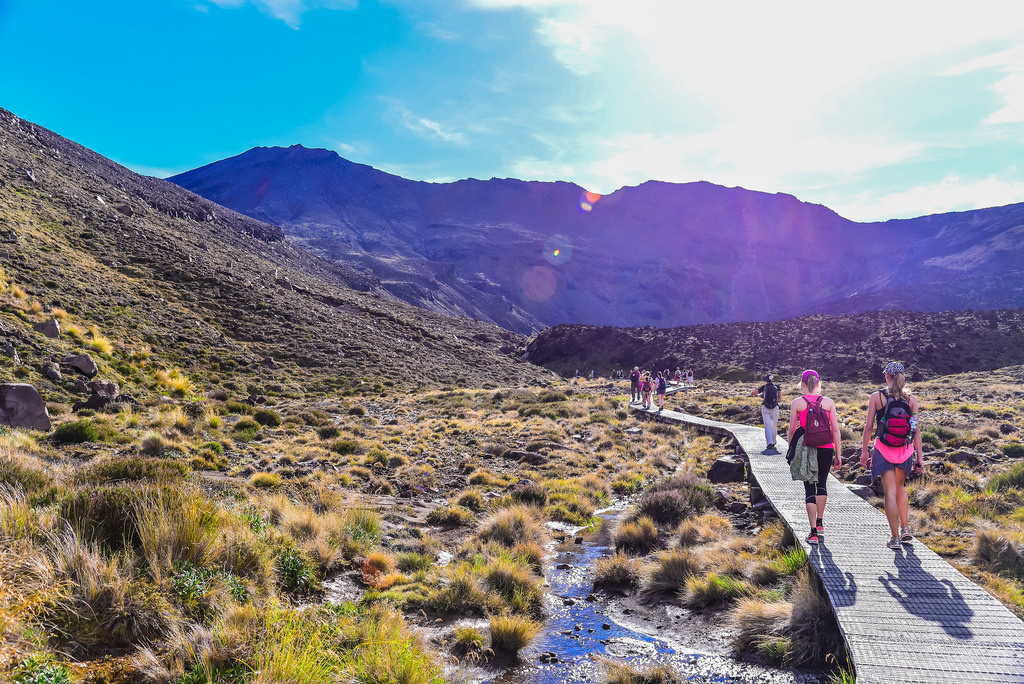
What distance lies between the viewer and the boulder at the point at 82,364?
17.5 meters

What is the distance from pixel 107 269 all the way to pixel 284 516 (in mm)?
35009

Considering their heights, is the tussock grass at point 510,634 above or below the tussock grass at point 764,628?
below

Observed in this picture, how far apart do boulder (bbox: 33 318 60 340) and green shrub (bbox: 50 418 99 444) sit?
1010 centimetres

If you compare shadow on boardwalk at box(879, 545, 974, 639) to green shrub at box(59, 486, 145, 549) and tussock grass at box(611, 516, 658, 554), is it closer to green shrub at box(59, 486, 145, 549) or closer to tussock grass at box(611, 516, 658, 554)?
tussock grass at box(611, 516, 658, 554)

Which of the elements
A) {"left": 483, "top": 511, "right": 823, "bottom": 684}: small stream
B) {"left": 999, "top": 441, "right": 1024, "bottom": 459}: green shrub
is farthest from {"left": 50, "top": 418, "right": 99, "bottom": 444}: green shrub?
{"left": 999, "top": 441, "right": 1024, "bottom": 459}: green shrub

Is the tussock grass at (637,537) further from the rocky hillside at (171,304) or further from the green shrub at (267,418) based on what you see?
the rocky hillside at (171,304)

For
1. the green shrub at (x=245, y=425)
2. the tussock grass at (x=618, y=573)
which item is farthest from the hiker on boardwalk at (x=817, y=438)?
the green shrub at (x=245, y=425)

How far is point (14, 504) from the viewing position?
462 cm

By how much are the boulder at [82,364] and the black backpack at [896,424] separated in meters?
21.9

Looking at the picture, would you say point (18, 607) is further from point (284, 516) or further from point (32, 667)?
point (284, 516)

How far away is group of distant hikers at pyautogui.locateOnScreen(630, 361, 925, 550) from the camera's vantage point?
6.05 m

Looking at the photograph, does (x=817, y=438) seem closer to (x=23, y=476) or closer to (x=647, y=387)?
(x=23, y=476)

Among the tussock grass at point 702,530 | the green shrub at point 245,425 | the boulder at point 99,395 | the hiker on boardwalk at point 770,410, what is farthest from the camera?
the green shrub at point 245,425

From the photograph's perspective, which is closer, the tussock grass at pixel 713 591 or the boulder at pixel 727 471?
the tussock grass at pixel 713 591
